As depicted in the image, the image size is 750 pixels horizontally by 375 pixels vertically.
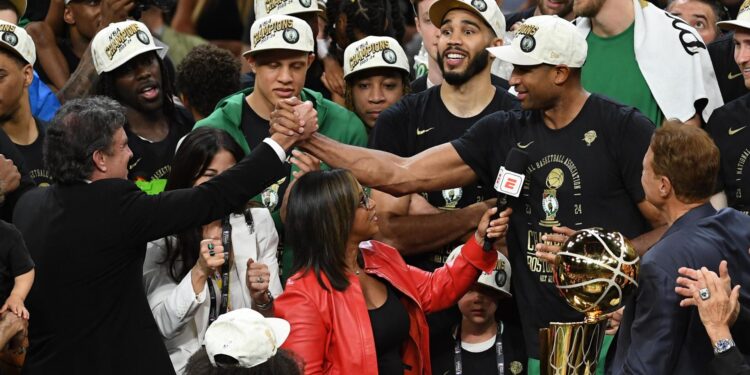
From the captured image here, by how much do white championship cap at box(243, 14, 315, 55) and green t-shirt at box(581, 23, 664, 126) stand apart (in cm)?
163

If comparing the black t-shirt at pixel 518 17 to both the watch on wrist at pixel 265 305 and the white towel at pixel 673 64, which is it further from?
the watch on wrist at pixel 265 305

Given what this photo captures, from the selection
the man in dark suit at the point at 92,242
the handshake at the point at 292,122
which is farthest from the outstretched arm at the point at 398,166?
the man in dark suit at the point at 92,242

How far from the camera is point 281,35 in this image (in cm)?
703

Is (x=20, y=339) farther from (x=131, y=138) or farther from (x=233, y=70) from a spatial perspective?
(x=233, y=70)

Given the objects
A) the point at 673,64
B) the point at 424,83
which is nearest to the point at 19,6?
the point at 424,83

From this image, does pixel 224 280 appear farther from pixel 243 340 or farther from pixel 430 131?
pixel 243 340

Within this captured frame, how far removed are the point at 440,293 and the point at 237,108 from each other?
1611 mm

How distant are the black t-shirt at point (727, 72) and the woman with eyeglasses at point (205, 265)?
296cm

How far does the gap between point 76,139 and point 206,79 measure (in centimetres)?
273

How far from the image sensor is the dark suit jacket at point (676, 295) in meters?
4.77

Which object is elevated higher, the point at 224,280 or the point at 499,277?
the point at 224,280

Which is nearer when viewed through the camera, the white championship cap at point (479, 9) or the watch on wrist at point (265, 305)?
the watch on wrist at point (265, 305)

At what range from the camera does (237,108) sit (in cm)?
692

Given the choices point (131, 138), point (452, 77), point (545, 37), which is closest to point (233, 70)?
point (131, 138)
